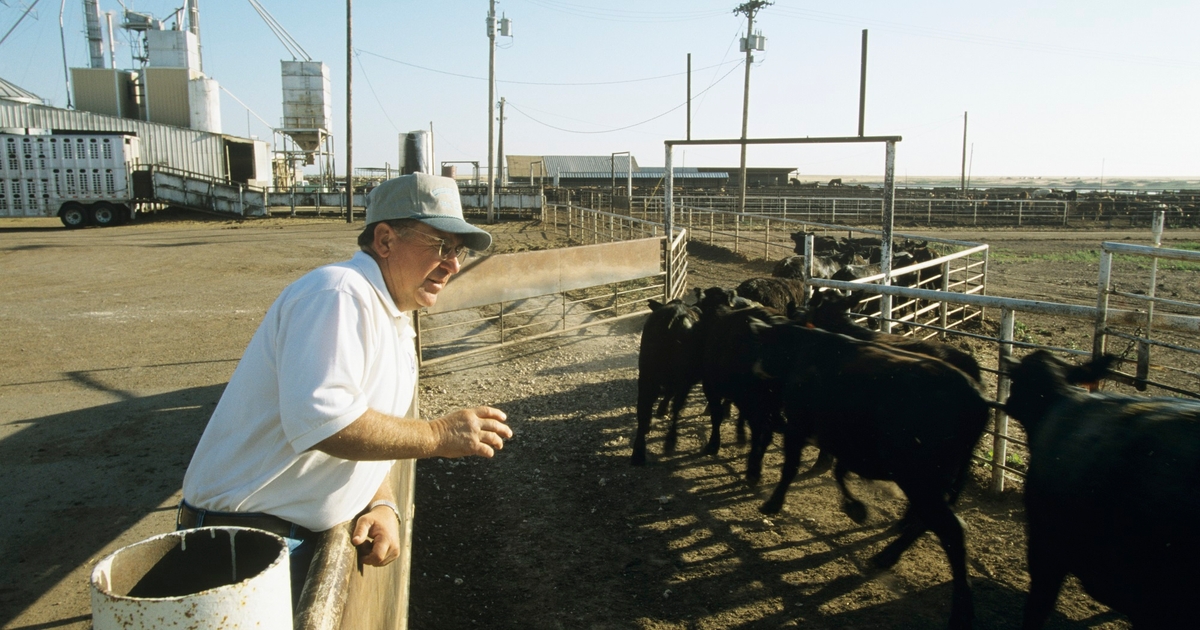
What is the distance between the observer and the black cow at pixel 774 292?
31.3ft

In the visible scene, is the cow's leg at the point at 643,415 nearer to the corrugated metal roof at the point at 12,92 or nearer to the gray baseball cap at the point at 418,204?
the gray baseball cap at the point at 418,204

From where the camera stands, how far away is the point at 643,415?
Answer: 6098 millimetres

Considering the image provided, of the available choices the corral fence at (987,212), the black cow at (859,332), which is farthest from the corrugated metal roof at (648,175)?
the black cow at (859,332)

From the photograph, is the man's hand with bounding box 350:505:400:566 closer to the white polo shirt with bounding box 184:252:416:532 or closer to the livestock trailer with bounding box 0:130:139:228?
the white polo shirt with bounding box 184:252:416:532

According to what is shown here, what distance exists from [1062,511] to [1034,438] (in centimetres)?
42

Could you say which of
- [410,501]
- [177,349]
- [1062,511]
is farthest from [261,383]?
[177,349]

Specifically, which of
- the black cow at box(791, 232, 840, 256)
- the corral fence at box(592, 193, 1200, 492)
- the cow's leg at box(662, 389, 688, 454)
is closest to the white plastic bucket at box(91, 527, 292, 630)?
the corral fence at box(592, 193, 1200, 492)

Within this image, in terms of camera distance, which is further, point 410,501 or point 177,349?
point 177,349

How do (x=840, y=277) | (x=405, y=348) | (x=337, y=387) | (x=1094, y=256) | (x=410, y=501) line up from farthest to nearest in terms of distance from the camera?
(x=1094, y=256) → (x=840, y=277) → (x=410, y=501) → (x=405, y=348) → (x=337, y=387)

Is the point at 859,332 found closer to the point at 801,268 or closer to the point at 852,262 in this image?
the point at 801,268

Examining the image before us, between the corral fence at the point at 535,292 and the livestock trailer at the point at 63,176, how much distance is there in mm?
25135

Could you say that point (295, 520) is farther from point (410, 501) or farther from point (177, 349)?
point (177, 349)

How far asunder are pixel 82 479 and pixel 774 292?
755cm

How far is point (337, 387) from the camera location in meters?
1.86
